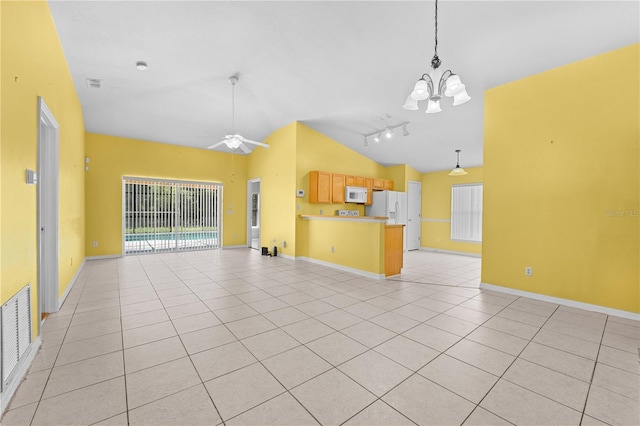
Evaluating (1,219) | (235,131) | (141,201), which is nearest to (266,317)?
(1,219)

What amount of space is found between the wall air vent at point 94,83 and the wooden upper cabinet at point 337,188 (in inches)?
185

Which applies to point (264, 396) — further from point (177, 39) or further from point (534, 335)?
point (177, 39)

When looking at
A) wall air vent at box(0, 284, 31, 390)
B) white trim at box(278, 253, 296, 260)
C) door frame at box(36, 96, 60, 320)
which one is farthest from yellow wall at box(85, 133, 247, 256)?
wall air vent at box(0, 284, 31, 390)

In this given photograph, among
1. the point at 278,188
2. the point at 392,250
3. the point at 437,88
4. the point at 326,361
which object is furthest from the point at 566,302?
the point at 278,188

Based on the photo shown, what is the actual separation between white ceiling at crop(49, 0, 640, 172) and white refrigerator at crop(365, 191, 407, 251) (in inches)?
92.3

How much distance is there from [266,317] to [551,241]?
384 cm

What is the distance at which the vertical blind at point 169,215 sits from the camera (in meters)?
6.97

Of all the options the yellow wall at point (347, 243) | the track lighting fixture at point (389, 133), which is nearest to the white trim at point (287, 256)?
the yellow wall at point (347, 243)

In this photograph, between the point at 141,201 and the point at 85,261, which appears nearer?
the point at 85,261

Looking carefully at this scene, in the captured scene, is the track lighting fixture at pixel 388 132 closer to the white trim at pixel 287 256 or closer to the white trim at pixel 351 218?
the white trim at pixel 351 218

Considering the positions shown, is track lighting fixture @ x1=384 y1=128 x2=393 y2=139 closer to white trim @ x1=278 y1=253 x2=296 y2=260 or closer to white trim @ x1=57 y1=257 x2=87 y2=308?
white trim @ x1=278 y1=253 x2=296 y2=260

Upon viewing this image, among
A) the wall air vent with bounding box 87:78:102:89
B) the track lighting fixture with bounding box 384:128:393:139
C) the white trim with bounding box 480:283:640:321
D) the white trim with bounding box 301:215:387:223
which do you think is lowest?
the white trim with bounding box 480:283:640:321

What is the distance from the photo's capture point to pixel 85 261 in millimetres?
6035

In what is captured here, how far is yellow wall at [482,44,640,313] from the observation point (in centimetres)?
312
